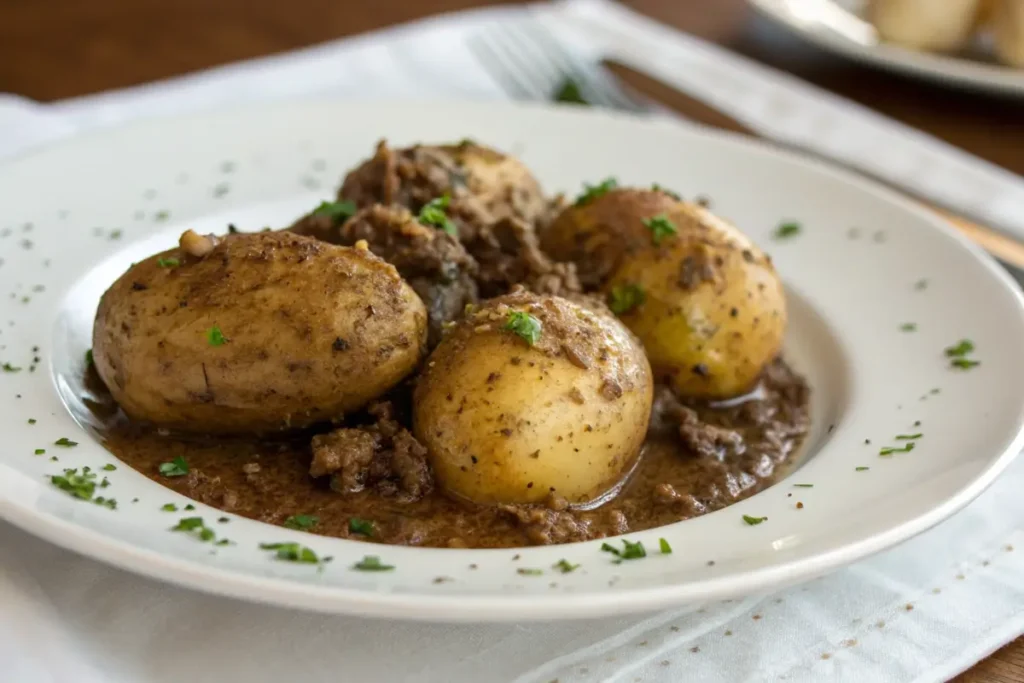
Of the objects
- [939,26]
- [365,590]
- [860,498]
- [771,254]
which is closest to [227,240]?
[365,590]

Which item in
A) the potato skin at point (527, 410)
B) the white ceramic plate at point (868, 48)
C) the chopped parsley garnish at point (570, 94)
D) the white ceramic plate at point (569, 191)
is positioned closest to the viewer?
the white ceramic plate at point (569, 191)

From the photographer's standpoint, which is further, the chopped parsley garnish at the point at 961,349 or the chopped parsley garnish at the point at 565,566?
the chopped parsley garnish at the point at 961,349

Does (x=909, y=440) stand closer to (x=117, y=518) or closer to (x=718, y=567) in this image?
(x=718, y=567)

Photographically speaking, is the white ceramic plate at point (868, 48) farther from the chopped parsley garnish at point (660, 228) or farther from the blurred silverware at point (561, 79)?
the chopped parsley garnish at point (660, 228)

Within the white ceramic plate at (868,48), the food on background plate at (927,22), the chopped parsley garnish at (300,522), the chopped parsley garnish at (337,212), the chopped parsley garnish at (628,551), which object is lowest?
the chopped parsley garnish at (300,522)

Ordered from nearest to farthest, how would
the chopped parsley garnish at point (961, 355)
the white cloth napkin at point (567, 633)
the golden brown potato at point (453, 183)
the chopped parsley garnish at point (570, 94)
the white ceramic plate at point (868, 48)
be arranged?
the white cloth napkin at point (567, 633) < the chopped parsley garnish at point (961, 355) < the golden brown potato at point (453, 183) < the chopped parsley garnish at point (570, 94) < the white ceramic plate at point (868, 48)

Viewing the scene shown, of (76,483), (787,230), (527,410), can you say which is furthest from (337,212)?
(787,230)

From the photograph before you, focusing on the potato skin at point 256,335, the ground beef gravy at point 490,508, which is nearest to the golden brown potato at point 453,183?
the potato skin at point 256,335
